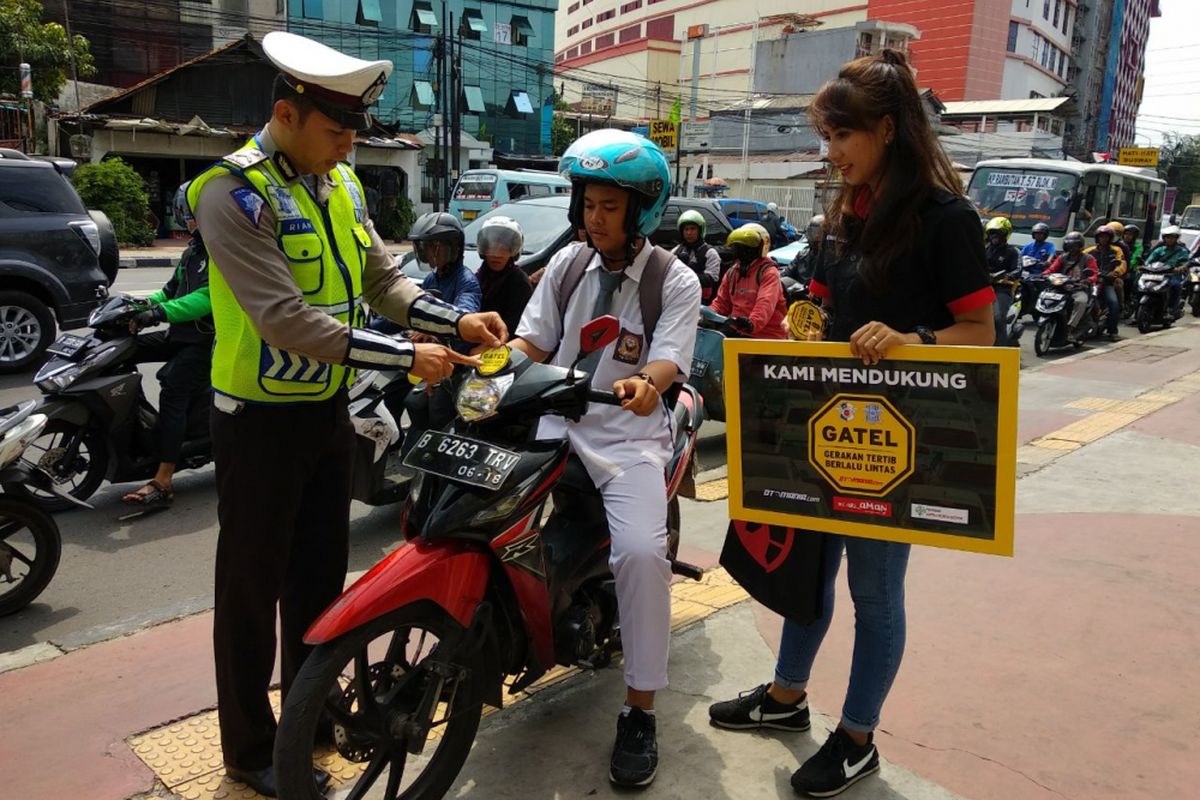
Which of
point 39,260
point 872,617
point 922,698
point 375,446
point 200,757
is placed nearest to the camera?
point 872,617

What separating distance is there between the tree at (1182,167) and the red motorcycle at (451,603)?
73.7 metres

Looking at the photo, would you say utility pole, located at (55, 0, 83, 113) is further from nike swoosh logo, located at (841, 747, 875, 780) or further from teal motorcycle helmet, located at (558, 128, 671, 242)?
nike swoosh logo, located at (841, 747, 875, 780)

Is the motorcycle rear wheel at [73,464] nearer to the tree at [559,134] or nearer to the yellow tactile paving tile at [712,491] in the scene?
the yellow tactile paving tile at [712,491]

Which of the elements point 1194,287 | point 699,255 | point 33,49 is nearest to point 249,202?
point 699,255

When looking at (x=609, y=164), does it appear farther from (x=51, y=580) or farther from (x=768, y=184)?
(x=768, y=184)

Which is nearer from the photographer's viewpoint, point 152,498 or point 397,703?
point 397,703

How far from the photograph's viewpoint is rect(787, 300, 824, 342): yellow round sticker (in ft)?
8.29

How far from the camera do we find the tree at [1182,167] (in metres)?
64.1

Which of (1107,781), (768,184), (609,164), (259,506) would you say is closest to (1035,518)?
(1107,781)

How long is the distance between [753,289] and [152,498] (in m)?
4.34

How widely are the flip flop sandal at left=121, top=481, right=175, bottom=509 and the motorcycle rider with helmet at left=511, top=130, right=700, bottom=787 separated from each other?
3.19m

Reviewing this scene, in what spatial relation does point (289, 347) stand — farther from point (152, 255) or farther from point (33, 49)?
point (33, 49)

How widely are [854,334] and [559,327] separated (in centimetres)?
102

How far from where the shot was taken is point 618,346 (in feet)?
9.14
